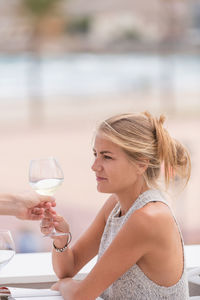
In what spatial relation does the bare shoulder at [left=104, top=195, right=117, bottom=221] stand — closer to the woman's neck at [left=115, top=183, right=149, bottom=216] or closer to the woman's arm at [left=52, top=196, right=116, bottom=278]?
the woman's arm at [left=52, top=196, right=116, bottom=278]

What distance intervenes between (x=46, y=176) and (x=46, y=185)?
4 cm

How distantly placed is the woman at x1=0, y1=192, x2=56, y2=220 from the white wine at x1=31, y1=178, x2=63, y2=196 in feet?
0.16

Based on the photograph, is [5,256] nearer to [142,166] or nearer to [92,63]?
[142,166]

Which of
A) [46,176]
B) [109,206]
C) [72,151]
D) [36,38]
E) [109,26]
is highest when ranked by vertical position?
[109,26]

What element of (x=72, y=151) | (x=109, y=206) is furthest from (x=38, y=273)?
(x=72, y=151)

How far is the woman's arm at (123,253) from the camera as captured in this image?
4.94 feet

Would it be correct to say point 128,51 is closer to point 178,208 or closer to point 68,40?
point 68,40

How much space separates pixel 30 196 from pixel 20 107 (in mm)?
19991

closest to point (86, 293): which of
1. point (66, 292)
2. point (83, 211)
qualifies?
point (66, 292)

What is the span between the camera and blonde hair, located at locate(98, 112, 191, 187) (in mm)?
1590

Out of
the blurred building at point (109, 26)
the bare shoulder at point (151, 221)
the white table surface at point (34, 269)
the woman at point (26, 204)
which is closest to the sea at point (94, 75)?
the blurred building at point (109, 26)

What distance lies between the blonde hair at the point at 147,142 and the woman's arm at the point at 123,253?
0.18 metres

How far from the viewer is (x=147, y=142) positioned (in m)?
1.60

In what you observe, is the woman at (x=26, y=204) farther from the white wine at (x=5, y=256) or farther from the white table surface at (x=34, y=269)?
the white wine at (x=5, y=256)
